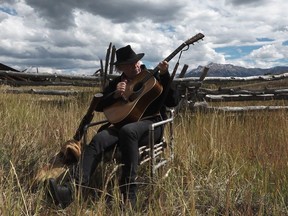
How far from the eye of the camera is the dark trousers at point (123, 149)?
309 cm

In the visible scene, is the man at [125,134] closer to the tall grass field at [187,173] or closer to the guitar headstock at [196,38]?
the tall grass field at [187,173]

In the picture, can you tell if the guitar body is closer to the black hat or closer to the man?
the man

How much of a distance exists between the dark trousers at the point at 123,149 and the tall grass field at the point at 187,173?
0.15 meters

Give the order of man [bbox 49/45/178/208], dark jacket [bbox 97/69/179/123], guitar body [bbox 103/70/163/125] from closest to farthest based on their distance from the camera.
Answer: man [bbox 49/45/178/208], guitar body [bbox 103/70/163/125], dark jacket [bbox 97/69/179/123]

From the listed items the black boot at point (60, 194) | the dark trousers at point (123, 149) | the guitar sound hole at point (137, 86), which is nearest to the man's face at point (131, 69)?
the guitar sound hole at point (137, 86)

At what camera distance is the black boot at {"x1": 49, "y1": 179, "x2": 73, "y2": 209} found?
283cm

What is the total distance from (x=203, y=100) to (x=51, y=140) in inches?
180

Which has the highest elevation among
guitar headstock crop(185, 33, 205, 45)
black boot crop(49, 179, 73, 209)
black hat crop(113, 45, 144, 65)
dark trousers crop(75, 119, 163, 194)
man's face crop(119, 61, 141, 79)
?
guitar headstock crop(185, 33, 205, 45)

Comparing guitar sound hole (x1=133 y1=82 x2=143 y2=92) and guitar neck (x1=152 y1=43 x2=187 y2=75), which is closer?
guitar neck (x1=152 y1=43 x2=187 y2=75)

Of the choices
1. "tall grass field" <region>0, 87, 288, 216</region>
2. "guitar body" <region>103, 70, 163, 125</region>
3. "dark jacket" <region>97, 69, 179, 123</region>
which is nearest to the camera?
"tall grass field" <region>0, 87, 288, 216</region>

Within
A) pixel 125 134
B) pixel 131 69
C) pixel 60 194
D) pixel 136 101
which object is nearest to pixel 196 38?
pixel 131 69

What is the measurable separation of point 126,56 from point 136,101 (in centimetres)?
47

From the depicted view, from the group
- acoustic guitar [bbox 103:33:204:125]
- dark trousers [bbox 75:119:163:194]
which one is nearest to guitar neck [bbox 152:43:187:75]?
acoustic guitar [bbox 103:33:204:125]

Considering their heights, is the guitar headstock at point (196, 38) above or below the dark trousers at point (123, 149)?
above
